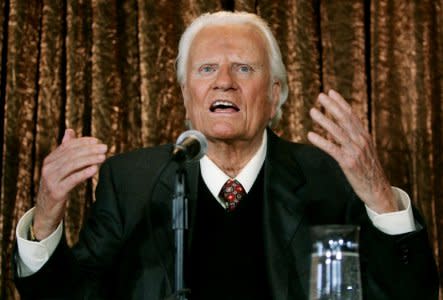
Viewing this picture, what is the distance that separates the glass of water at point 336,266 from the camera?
1586 millimetres

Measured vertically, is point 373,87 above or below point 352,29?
below

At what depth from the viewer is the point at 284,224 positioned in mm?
2359

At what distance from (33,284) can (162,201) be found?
0.45m

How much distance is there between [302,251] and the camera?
231cm

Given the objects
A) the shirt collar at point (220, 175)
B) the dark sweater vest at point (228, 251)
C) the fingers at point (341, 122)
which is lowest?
the dark sweater vest at point (228, 251)

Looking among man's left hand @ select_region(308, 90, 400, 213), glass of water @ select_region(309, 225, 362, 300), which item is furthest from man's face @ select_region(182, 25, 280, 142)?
glass of water @ select_region(309, 225, 362, 300)

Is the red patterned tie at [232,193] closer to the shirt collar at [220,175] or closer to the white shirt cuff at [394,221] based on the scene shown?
the shirt collar at [220,175]

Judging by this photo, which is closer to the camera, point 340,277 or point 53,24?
point 340,277

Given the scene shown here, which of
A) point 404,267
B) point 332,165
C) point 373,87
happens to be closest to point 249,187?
point 332,165

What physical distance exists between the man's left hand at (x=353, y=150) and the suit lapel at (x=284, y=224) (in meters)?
0.35

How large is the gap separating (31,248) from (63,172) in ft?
0.82

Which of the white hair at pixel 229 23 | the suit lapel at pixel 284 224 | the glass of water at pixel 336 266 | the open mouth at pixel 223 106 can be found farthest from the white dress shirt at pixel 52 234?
the white hair at pixel 229 23

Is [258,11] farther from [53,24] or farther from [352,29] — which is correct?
[53,24]

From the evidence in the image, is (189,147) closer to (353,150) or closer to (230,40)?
(353,150)
